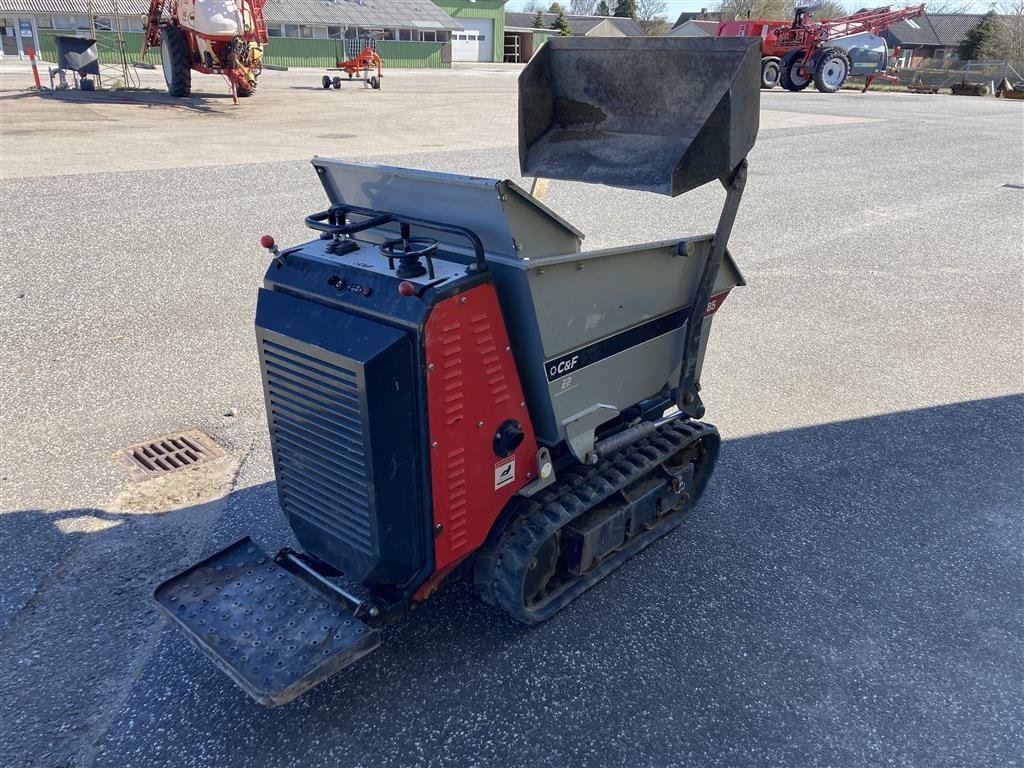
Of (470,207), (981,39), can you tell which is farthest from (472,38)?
(470,207)

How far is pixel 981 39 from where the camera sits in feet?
157

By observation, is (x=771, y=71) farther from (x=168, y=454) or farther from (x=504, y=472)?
(x=504, y=472)

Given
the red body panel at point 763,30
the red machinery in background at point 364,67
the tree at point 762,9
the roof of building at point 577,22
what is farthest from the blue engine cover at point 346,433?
the roof of building at point 577,22

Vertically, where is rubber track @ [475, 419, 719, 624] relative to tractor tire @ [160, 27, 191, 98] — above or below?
below

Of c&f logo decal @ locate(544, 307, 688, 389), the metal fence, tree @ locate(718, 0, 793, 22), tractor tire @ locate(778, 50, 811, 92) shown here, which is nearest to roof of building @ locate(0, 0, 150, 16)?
tractor tire @ locate(778, 50, 811, 92)

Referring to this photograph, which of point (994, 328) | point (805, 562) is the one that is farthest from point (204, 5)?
point (805, 562)

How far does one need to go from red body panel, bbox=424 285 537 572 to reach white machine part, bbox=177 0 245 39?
1840 cm

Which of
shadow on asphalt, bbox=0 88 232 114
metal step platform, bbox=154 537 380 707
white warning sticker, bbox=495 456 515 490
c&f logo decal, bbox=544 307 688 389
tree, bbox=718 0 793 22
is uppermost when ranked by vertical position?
tree, bbox=718 0 793 22

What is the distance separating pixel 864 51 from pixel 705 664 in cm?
3150

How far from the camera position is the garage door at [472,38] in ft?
186

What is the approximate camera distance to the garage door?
56688mm

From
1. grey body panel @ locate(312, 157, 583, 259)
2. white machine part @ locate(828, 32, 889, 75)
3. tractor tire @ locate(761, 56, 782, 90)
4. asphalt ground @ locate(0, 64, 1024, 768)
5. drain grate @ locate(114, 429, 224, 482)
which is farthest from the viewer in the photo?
white machine part @ locate(828, 32, 889, 75)

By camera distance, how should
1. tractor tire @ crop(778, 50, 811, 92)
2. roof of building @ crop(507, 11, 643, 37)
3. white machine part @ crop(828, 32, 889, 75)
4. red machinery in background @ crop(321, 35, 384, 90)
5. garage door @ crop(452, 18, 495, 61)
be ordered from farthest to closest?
roof of building @ crop(507, 11, 643, 37), garage door @ crop(452, 18, 495, 61), white machine part @ crop(828, 32, 889, 75), tractor tire @ crop(778, 50, 811, 92), red machinery in background @ crop(321, 35, 384, 90)

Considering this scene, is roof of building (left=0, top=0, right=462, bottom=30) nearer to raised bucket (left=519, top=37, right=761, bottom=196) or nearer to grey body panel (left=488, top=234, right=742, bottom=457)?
raised bucket (left=519, top=37, right=761, bottom=196)
